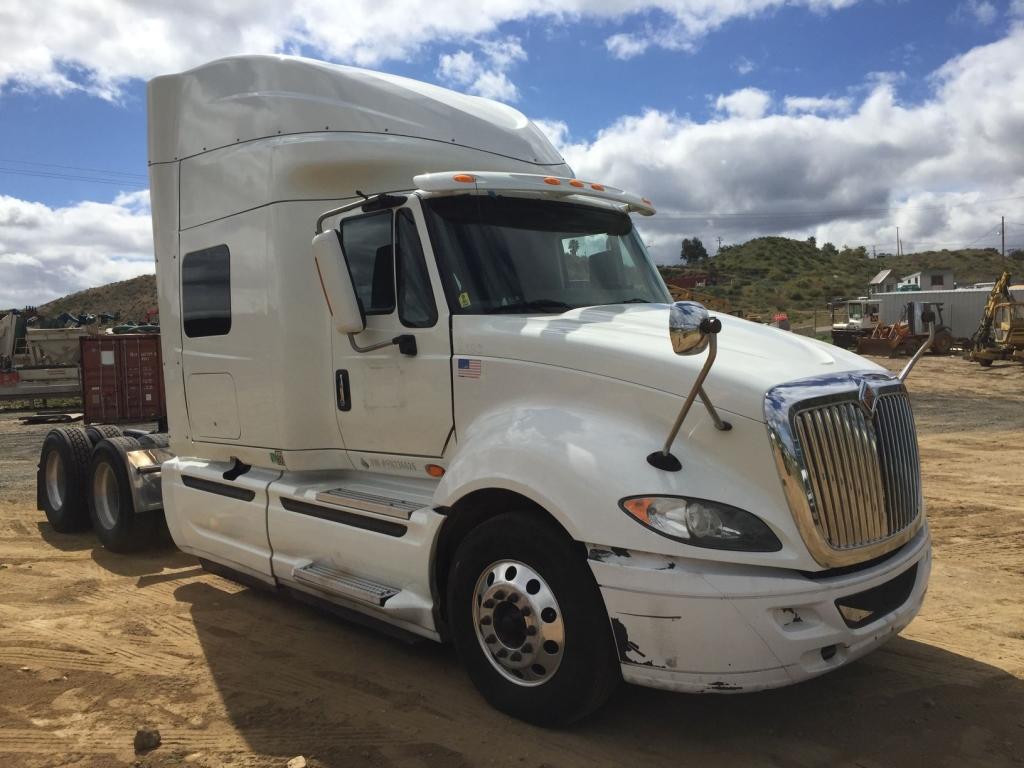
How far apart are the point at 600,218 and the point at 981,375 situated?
24.5m

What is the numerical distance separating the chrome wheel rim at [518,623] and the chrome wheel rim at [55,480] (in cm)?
600

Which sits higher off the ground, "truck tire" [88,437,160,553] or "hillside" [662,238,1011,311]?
"hillside" [662,238,1011,311]

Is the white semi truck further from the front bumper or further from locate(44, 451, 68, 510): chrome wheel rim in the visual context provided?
locate(44, 451, 68, 510): chrome wheel rim

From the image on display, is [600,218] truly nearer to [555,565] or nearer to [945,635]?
[555,565]

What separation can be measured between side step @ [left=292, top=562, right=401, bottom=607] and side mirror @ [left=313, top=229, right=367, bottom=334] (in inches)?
55.6

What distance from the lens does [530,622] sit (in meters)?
3.61

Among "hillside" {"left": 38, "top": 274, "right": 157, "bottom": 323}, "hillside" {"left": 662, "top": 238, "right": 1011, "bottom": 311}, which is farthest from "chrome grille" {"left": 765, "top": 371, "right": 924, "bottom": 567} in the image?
"hillside" {"left": 38, "top": 274, "right": 157, "bottom": 323}

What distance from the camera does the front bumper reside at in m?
3.12

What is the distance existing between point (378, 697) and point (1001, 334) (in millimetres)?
30254

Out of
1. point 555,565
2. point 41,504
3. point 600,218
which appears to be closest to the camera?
point 555,565

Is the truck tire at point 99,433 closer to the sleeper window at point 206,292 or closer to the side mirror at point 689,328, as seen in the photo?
the sleeper window at point 206,292

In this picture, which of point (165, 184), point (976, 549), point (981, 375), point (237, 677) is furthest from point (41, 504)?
point (981, 375)

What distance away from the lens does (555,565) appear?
3494mm

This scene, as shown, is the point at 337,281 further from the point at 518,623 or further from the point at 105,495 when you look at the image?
the point at 105,495
